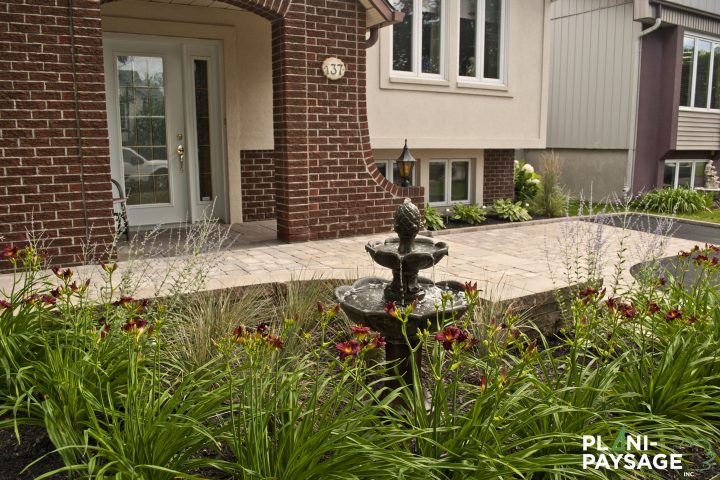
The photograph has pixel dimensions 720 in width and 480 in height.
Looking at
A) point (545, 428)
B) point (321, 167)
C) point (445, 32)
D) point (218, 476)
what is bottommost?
point (218, 476)

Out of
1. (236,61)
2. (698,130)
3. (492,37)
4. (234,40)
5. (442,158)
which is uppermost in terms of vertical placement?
(492,37)

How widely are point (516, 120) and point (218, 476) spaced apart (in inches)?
374

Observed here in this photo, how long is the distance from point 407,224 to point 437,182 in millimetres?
8148

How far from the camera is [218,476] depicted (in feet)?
7.52

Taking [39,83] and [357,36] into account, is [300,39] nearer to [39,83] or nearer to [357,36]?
[357,36]

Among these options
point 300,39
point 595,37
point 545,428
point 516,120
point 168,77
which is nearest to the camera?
point 545,428

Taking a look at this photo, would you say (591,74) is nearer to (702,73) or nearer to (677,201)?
(702,73)

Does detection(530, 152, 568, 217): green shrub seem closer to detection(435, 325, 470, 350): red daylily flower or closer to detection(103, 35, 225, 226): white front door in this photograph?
detection(103, 35, 225, 226): white front door

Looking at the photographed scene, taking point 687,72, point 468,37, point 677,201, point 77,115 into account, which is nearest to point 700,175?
point 687,72

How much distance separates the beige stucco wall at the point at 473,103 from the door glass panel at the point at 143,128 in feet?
9.84

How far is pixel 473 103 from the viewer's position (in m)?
10.1

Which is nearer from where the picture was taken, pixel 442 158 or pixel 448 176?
pixel 442 158

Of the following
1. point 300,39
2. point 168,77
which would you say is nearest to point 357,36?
point 300,39

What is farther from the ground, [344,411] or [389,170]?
[389,170]
